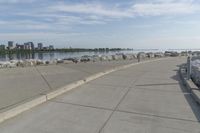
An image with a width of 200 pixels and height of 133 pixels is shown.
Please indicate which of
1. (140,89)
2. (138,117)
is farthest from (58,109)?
(140,89)

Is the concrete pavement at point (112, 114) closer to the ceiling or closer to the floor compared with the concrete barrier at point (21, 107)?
closer to the floor

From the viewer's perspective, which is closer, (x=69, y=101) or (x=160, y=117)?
(x=160, y=117)

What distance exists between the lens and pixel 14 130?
4.23 meters

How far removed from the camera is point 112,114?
523 cm

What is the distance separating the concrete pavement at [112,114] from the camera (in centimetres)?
438

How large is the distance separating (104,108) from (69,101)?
1.11 m

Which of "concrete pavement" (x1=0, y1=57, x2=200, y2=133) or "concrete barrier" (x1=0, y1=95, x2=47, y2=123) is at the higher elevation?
"concrete barrier" (x1=0, y1=95, x2=47, y2=123)

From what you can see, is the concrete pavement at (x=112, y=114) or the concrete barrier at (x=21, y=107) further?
the concrete barrier at (x=21, y=107)

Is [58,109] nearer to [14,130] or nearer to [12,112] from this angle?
[12,112]

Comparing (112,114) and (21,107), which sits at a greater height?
(21,107)

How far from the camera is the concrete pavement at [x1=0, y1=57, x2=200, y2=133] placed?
14.4 feet

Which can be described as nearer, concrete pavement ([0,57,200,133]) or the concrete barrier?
concrete pavement ([0,57,200,133])

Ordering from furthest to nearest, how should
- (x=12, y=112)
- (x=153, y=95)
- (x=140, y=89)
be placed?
(x=140, y=89) < (x=153, y=95) < (x=12, y=112)

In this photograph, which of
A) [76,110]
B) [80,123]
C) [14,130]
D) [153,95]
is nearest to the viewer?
[14,130]
